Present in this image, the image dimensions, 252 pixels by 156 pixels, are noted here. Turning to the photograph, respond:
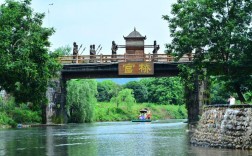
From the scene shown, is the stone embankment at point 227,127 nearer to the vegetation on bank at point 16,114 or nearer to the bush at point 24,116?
the vegetation on bank at point 16,114

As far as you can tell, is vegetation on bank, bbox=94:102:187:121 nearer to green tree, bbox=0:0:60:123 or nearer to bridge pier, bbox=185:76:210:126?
bridge pier, bbox=185:76:210:126

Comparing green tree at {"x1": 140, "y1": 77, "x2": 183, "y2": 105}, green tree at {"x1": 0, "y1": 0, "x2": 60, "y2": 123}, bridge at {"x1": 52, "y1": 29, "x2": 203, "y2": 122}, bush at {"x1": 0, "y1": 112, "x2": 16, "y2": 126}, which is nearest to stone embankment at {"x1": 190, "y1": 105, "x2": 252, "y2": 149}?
green tree at {"x1": 0, "y1": 0, "x2": 60, "y2": 123}

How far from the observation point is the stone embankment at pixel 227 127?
18875 mm

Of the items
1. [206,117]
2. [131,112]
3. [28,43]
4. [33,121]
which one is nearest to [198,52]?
[206,117]

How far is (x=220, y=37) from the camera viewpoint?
1064 inches

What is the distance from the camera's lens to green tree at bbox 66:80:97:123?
6141 cm

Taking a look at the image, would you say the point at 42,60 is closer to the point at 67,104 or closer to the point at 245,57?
the point at 245,57

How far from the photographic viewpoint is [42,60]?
3244 centimetres

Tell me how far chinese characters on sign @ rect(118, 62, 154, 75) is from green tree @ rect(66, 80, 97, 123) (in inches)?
454

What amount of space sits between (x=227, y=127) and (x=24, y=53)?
14.8 meters

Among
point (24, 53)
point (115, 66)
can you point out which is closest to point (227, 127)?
point (24, 53)

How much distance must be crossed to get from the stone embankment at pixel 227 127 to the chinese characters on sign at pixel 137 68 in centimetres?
2913

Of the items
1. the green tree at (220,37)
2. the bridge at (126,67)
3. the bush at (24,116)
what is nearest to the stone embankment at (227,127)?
the green tree at (220,37)

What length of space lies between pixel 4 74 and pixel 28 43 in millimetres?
2386
